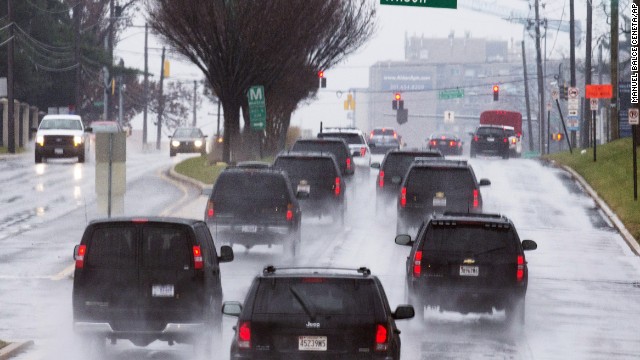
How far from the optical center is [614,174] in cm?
5141

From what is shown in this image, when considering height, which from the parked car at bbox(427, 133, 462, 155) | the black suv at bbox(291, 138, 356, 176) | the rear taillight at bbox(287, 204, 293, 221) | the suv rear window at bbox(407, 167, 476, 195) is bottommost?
the rear taillight at bbox(287, 204, 293, 221)

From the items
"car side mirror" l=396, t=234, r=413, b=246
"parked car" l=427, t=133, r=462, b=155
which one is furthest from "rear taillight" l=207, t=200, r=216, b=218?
"parked car" l=427, t=133, r=462, b=155

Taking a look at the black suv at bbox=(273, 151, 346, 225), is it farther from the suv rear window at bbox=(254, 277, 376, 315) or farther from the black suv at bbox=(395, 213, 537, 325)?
the suv rear window at bbox=(254, 277, 376, 315)

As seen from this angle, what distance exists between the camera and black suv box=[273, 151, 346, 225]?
1480 inches

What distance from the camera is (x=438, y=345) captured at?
20062 millimetres

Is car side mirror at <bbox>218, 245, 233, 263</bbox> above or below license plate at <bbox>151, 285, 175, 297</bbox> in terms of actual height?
above

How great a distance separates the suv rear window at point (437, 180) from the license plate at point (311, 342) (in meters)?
20.2

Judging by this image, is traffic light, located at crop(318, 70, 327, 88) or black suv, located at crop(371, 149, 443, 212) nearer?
black suv, located at crop(371, 149, 443, 212)

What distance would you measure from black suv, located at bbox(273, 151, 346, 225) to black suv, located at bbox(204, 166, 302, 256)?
7726 mm

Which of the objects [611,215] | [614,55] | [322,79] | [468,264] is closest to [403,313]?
[468,264]

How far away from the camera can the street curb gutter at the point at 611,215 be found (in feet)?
117

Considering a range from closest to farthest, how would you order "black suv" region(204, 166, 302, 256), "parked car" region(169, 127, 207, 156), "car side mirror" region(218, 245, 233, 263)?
"car side mirror" region(218, 245, 233, 263) < "black suv" region(204, 166, 302, 256) < "parked car" region(169, 127, 207, 156)

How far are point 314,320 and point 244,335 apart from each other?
0.63 metres

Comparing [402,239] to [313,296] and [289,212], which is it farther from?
[313,296]
